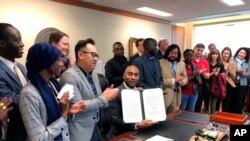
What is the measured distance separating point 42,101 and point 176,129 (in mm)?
1108

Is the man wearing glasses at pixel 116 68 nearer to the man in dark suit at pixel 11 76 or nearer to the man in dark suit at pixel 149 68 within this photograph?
the man in dark suit at pixel 149 68

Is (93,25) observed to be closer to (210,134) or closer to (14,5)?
(14,5)

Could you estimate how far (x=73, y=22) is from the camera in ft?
13.8

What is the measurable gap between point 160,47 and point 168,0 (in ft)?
3.63

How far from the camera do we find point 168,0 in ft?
13.5

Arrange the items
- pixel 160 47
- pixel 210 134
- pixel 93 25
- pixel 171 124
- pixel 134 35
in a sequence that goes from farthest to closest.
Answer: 1. pixel 134 35
2. pixel 93 25
3. pixel 160 47
4. pixel 171 124
5. pixel 210 134

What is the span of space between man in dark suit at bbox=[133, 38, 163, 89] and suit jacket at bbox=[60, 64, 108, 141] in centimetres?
120

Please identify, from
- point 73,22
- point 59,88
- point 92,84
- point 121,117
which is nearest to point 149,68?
point 121,117

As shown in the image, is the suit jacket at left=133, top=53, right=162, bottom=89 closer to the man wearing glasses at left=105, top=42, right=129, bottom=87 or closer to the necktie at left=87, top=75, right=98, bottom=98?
the man wearing glasses at left=105, top=42, right=129, bottom=87

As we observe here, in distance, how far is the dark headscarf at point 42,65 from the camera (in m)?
1.10

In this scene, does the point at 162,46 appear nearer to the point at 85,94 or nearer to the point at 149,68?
the point at 149,68

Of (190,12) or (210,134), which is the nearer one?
(210,134)

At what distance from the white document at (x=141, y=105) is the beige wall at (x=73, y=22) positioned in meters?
2.54

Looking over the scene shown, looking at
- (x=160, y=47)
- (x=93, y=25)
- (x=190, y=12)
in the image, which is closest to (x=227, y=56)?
(x=160, y=47)
